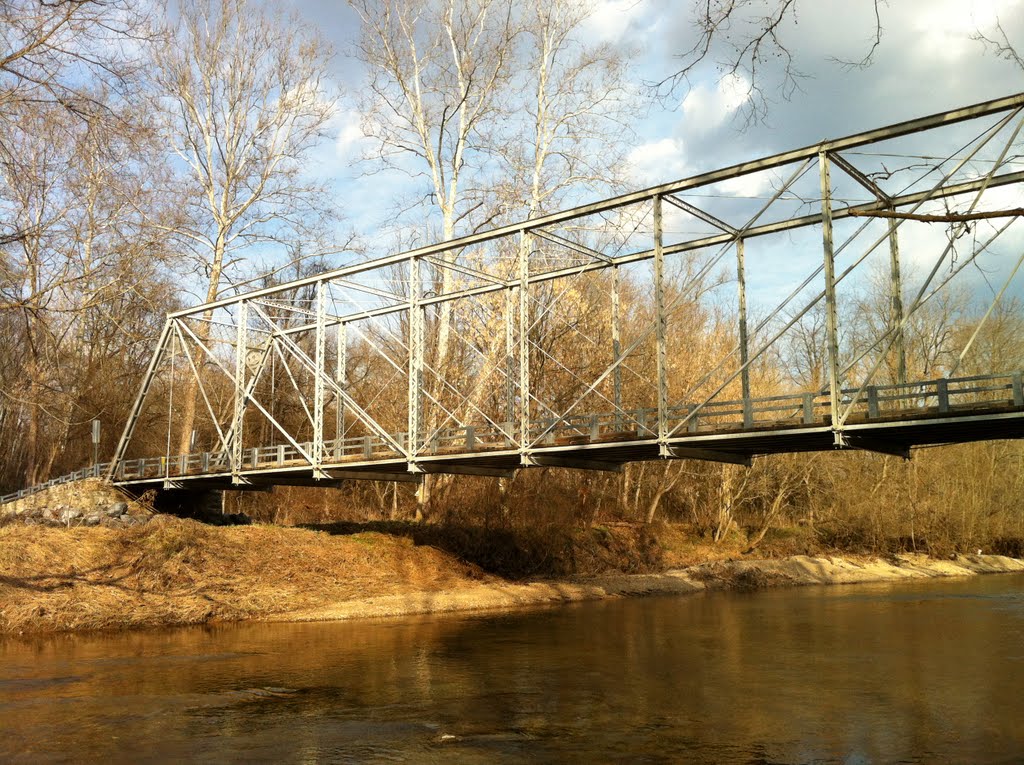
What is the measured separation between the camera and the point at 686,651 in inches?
810

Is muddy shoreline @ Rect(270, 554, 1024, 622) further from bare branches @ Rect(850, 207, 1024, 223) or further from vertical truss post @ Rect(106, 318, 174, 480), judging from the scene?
bare branches @ Rect(850, 207, 1024, 223)

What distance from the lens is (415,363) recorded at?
1080 inches

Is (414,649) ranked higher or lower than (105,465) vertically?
lower

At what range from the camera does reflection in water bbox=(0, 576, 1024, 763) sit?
40.2 feet

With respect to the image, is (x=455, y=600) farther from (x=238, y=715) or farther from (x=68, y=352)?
(x=68, y=352)

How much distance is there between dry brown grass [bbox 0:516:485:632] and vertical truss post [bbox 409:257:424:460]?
6115mm

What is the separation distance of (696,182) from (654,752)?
14.7m

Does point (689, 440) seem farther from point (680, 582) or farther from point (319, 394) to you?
point (680, 582)

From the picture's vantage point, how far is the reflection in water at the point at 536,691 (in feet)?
40.2

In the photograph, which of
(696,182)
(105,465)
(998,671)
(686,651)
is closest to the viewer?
(998,671)

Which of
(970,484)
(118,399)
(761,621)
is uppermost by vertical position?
(118,399)

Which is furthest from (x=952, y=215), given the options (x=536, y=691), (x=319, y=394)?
(x=319, y=394)

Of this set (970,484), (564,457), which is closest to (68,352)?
(564,457)

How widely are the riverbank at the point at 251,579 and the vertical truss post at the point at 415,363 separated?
19.6 ft
